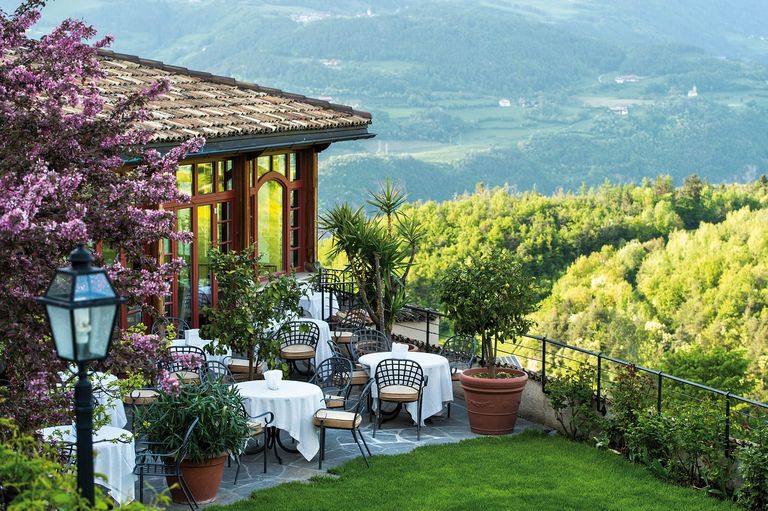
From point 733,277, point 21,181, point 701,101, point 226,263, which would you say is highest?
point 701,101

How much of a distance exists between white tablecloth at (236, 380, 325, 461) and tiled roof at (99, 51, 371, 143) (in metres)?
4.16

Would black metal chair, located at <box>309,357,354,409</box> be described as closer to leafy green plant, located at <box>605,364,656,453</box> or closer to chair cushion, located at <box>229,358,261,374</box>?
chair cushion, located at <box>229,358,261,374</box>


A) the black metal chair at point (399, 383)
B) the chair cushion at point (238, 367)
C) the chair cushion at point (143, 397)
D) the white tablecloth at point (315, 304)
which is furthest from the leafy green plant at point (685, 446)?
the white tablecloth at point (315, 304)

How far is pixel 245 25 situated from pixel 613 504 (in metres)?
105

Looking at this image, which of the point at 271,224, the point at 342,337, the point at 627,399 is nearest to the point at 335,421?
the point at 627,399

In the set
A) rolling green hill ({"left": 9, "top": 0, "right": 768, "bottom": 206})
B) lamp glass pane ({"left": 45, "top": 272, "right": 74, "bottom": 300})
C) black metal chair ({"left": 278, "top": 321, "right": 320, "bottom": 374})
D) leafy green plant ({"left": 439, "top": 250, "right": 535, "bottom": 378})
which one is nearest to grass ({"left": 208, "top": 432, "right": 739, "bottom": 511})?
leafy green plant ({"left": 439, "top": 250, "right": 535, "bottom": 378})

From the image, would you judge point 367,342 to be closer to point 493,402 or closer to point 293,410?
point 493,402

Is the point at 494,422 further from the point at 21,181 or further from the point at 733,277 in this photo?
the point at 733,277

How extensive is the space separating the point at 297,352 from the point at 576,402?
12.0ft

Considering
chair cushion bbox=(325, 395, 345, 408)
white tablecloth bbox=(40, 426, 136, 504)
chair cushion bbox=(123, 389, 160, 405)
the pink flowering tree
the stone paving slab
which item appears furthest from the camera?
chair cushion bbox=(325, 395, 345, 408)

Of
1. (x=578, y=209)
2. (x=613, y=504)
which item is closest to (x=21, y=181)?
(x=613, y=504)

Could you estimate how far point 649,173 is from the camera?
86938 mm

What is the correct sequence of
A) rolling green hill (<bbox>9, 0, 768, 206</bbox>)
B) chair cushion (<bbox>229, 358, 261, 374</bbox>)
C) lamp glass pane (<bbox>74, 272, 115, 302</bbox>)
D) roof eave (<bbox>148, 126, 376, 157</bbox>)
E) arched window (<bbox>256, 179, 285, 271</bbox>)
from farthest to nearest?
rolling green hill (<bbox>9, 0, 768, 206</bbox>) < arched window (<bbox>256, 179, 285, 271</bbox>) < roof eave (<bbox>148, 126, 376, 157</bbox>) < chair cushion (<bbox>229, 358, 261, 374</bbox>) < lamp glass pane (<bbox>74, 272, 115, 302</bbox>)

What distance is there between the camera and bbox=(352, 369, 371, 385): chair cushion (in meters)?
13.2
